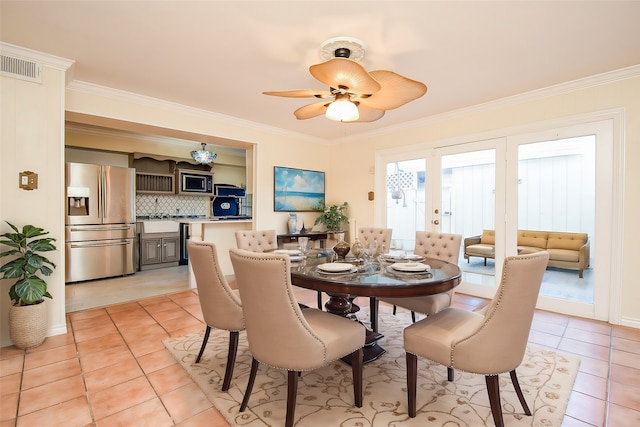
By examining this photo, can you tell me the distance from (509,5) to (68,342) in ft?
14.5

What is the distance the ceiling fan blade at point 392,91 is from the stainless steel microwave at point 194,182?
518cm

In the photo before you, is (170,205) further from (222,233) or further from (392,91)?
(392,91)

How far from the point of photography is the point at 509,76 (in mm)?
3076

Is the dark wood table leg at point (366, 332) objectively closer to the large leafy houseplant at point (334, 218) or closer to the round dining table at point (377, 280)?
the round dining table at point (377, 280)

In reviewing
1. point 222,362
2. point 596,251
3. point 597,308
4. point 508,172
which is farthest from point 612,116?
point 222,362

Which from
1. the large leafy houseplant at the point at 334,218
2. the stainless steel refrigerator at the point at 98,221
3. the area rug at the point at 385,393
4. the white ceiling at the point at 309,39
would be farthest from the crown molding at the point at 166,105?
the area rug at the point at 385,393

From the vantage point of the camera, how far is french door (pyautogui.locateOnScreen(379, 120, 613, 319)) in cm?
318

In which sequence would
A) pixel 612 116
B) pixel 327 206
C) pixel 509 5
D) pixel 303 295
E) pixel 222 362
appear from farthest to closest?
pixel 327 206 → pixel 303 295 → pixel 612 116 → pixel 222 362 → pixel 509 5

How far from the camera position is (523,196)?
3.71 m

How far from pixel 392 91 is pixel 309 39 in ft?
2.63

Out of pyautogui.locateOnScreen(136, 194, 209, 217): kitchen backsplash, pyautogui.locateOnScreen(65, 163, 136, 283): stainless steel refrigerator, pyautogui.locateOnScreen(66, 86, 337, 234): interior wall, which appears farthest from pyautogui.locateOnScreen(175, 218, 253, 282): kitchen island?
pyautogui.locateOnScreen(136, 194, 209, 217): kitchen backsplash

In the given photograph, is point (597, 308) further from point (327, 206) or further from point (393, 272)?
point (327, 206)

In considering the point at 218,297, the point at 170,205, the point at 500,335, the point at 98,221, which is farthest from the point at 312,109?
the point at 170,205

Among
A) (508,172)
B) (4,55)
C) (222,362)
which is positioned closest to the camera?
(222,362)
